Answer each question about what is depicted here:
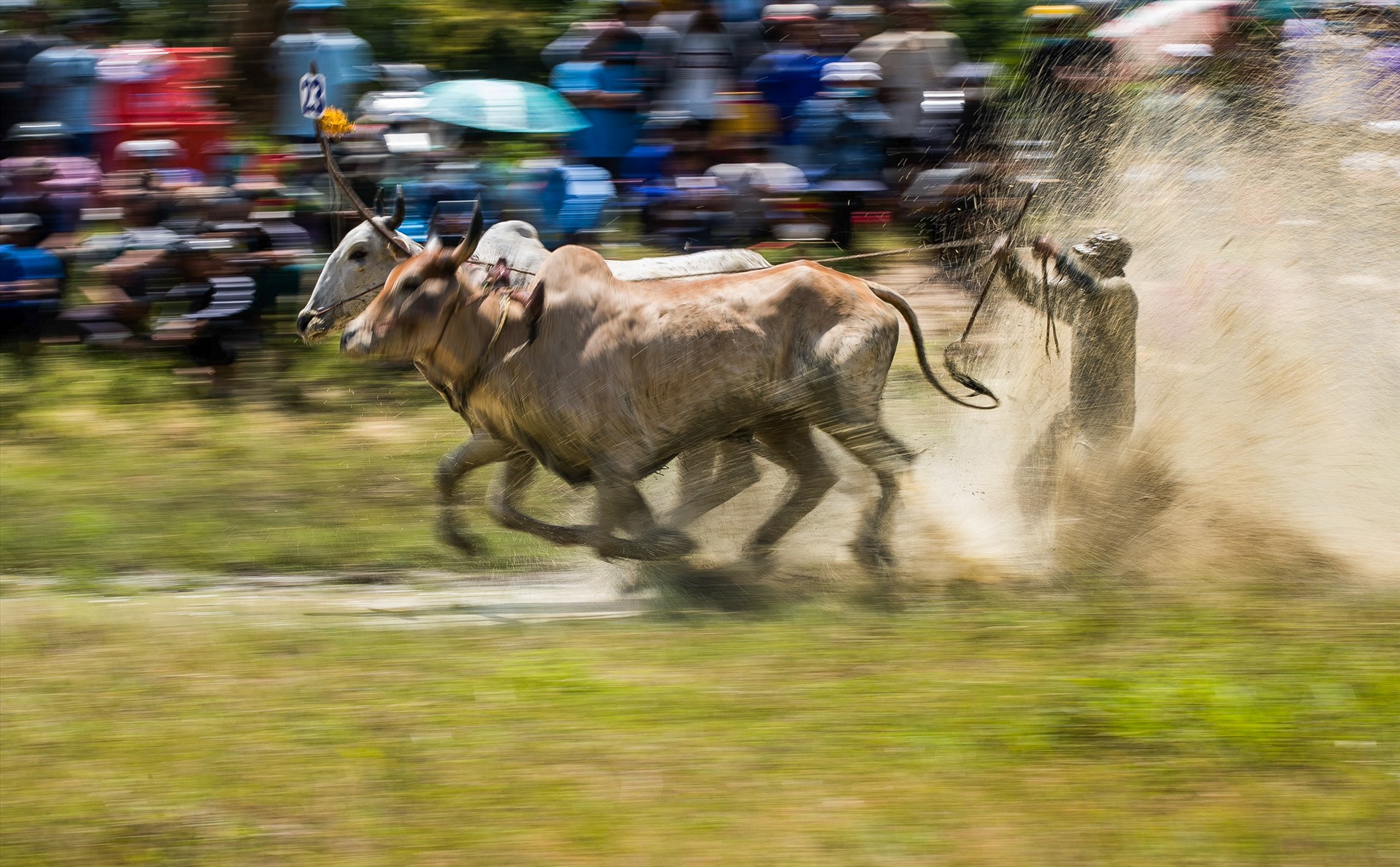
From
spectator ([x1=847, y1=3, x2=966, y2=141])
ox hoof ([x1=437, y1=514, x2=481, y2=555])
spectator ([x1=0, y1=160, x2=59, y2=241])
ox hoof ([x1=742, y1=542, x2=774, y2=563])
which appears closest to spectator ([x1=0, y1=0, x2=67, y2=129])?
spectator ([x1=0, y1=160, x2=59, y2=241])

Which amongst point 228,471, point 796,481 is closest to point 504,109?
point 228,471

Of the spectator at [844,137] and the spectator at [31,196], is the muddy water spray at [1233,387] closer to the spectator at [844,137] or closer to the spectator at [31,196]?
the spectator at [844,137]

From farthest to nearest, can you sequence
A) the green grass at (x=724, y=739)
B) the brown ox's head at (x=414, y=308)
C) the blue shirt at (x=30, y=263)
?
1. the blue shirt at (x=30, y=263)
2. the brown ox's head at (x=414, y=308)
3. the green grass at (x=724, y=739)

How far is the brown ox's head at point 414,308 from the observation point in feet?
20.6

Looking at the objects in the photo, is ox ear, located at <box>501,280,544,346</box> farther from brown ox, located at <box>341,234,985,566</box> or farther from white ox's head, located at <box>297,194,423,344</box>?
white ox's head, located at <box>297,194,423,344</box>

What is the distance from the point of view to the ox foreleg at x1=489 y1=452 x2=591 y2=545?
6352 mm

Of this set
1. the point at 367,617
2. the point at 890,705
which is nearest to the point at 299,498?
the point at 367,617

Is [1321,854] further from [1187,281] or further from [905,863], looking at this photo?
[1187,281]

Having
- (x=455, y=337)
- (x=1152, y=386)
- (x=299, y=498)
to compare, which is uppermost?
(x=455, y=337)

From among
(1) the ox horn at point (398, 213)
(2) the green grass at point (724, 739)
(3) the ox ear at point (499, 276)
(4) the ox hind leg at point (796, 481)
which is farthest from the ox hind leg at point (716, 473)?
(1) the ox horn at point (398, 213)

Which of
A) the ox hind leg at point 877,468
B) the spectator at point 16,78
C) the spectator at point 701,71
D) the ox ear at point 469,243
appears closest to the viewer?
the ox ear at point 469,243

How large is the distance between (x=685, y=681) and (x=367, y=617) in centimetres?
162

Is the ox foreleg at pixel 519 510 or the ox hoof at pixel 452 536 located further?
the ox hoof at pixel 452 536

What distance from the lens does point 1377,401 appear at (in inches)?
291
